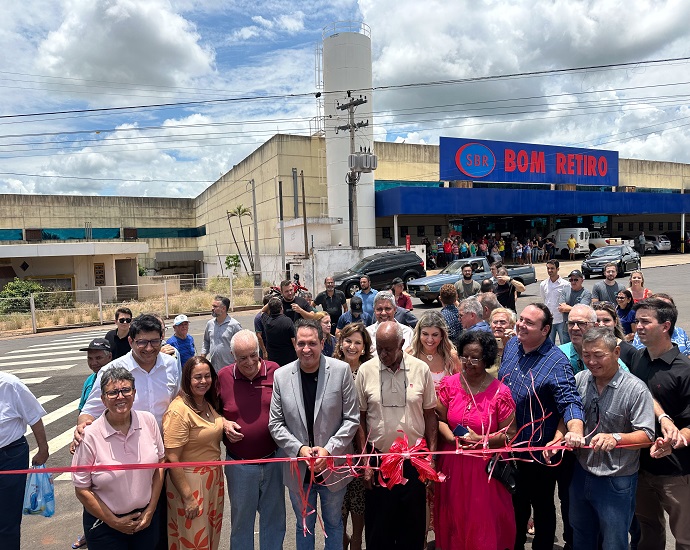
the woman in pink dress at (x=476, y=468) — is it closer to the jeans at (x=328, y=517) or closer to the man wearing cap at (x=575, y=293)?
the jeans at (x=328, y=517)

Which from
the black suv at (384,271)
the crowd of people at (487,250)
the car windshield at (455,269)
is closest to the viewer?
the car windshield at (455,269)

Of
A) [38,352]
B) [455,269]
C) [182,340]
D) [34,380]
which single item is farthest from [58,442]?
[455,269]

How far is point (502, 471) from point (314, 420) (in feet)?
4.28

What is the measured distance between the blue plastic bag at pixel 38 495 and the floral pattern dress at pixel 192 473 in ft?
3.62

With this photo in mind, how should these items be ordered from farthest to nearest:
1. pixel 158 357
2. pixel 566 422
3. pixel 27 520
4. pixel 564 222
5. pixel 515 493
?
1. pixel 564 222
2. pixel 27 520
3. pixel 158 357
4. pixel 515 493
5. pixel 566 422

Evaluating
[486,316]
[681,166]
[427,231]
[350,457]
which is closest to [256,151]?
[427,231]

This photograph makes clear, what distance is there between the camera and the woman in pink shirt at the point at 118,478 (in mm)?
2898

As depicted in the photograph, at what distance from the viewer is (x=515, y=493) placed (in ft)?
11.0

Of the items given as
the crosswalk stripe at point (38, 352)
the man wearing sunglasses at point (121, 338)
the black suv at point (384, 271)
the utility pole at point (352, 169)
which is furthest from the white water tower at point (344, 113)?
the man wearing sunglasses at point (121, 338)

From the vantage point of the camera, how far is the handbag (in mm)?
3166

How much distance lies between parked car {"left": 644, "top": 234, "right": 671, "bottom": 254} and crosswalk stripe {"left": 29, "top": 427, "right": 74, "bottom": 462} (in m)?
40.4

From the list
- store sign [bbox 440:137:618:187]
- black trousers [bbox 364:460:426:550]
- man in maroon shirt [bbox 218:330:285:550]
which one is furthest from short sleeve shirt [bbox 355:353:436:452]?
store sign [bbox 440:137:618:187]

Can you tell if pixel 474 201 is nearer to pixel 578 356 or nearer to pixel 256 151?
pixel 256 151

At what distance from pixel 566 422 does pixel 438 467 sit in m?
0.92
